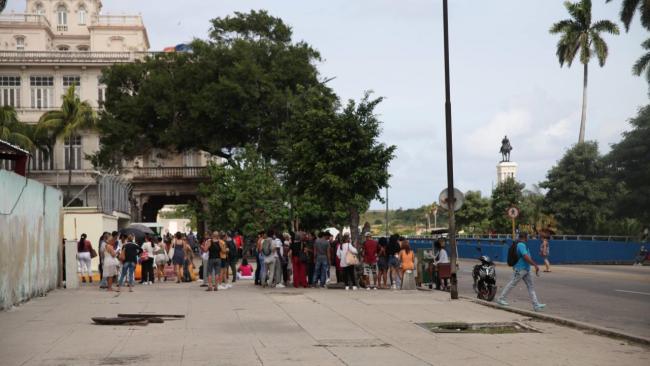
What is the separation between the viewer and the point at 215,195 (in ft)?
189

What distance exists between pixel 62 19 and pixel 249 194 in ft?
136

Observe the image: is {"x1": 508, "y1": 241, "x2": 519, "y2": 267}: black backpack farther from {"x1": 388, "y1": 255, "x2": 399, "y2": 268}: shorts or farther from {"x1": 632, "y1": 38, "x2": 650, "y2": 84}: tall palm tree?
{"x1": 632, "y1": 38, "x2": 650, "y2": 84}: tall palm tree

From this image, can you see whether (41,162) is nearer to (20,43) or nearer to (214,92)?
(20,43)

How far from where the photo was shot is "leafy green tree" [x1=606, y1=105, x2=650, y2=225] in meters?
55.6

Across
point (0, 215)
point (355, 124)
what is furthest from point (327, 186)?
point (0, 215)

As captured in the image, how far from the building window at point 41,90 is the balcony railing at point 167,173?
11765 mm

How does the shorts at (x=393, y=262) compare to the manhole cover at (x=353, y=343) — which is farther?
the shorts at (x=393, y=262)

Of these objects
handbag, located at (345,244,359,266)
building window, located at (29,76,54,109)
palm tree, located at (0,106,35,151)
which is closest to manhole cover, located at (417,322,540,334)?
handbag, located at (345,244,359,266)

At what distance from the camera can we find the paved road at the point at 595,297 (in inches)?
680

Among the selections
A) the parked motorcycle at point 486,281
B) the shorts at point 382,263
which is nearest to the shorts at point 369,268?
the shorts at point 382,263

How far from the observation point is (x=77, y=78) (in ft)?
249

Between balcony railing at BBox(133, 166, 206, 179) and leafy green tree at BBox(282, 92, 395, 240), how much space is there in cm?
3514

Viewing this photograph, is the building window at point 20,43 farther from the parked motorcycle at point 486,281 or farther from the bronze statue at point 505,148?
the parked motorcycle at point 486,281

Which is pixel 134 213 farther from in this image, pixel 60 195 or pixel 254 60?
pixel 60 195
